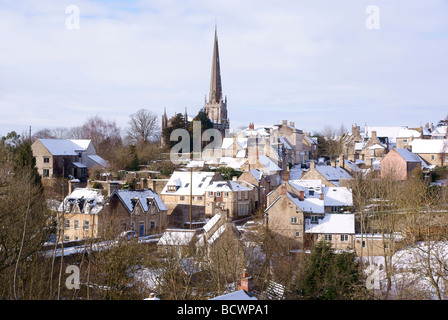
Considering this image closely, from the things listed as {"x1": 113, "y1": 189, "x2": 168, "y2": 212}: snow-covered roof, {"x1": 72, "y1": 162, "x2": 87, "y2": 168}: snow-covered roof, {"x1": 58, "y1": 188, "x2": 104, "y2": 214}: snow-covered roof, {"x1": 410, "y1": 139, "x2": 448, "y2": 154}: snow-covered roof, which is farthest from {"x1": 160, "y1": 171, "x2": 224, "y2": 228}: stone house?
{"x1": 410, "y1": 139, "x2": 448, "y2": 154}: snow-covered roof

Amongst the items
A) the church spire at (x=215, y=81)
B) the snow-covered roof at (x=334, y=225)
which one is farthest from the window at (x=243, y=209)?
the church spire at (x=215, y=81)

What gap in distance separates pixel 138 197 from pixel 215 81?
68.0 metres

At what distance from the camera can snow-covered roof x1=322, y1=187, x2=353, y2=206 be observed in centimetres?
3681

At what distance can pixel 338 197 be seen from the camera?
123 feet

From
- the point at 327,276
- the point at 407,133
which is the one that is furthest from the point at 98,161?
the point at 407,133

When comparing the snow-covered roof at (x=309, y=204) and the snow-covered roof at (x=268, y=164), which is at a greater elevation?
the snow-covered roof at (x=268, y=164)

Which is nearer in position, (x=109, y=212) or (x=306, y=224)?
(x=109, y=212)

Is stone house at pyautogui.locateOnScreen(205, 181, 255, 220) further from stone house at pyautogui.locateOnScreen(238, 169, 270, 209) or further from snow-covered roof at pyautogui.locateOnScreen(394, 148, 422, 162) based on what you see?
snow-covered roof at pyautogui.locateOnScreen(394, 148, 422, 162)

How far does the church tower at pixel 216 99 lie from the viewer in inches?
3789

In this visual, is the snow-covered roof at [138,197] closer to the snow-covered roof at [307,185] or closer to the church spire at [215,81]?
the snow-covered roof at [307,185]

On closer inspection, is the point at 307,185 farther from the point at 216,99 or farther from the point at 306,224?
the point at 216,99

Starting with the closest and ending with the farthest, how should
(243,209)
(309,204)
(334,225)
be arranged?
(334,225)
(309,204)
(243,209)

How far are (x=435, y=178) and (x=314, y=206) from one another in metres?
20.6

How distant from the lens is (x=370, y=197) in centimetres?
3866
